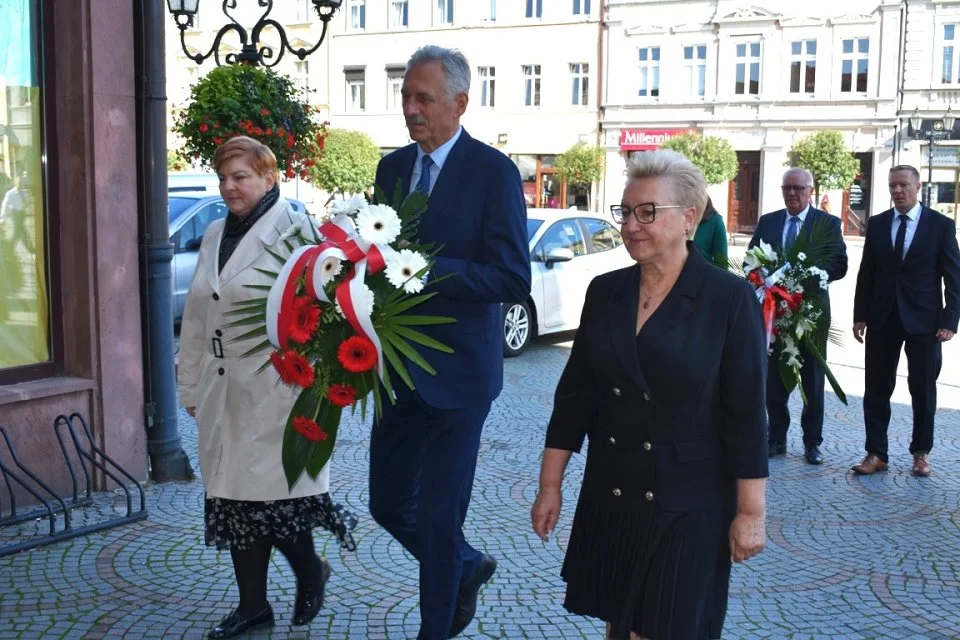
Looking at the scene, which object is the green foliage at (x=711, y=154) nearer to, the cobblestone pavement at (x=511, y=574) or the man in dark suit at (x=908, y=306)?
the man in dark suit at (x=908, y=306)

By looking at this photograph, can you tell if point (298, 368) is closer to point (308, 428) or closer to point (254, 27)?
point (308, 428)

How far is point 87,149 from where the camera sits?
5.93 meters

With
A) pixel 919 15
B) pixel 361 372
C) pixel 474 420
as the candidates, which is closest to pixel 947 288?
pixel 474 420

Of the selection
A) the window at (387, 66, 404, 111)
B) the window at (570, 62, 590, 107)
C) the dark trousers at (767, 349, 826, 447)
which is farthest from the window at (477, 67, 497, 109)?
the dark trousers at (767, 349, 826, 447)

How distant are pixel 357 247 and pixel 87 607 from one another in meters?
2.35

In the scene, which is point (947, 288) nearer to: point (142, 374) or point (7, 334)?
point (142, 374)

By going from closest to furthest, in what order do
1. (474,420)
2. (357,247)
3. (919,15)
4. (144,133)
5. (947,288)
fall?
(357,247) → (474,420) → (144,133) → (947,288) → (919,15)

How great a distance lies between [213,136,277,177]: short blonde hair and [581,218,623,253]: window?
9136 millimetres

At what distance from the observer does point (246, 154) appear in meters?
4.00

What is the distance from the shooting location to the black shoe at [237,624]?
161 inches

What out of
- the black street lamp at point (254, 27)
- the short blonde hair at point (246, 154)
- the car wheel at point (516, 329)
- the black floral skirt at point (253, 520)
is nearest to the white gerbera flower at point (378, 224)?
the short blonde hair at point (246, 154)

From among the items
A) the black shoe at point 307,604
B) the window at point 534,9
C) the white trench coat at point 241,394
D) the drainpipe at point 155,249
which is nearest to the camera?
the white trench coat at point 241,394

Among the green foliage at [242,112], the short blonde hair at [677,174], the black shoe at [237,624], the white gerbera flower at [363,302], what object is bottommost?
the black shoe at [237,624]

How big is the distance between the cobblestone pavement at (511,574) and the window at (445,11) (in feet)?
131
